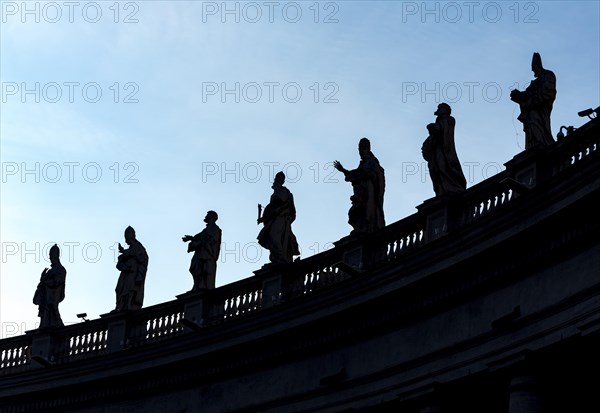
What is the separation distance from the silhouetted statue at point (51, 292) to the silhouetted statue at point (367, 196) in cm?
1420

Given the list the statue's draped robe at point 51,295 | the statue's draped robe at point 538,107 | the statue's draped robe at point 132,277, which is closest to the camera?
the statue's draped robe at point 538,107

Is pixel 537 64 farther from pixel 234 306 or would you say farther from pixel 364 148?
pixel 234 306

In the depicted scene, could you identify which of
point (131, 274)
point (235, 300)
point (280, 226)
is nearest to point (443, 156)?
point (280, 226)

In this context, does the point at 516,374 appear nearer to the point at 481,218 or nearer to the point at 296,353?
the point at 481,218

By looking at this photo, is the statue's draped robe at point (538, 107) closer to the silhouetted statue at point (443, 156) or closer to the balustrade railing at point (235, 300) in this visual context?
the silhouetted statue at point (443, 156)

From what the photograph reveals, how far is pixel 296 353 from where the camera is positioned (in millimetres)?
44562

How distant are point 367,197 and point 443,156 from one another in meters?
3.66

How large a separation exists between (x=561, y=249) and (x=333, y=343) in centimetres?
961

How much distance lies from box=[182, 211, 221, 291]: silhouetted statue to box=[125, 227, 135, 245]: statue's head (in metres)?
3.48

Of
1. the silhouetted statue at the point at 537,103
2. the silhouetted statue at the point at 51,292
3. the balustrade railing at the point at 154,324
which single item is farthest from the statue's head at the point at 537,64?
the silhouetted statue at the point at 51,292

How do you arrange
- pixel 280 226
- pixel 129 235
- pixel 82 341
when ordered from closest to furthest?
pixel 280 226
pixel 82 341
pixel 129 235

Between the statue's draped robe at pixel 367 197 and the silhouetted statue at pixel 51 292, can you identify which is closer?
the statue's draped robe at pixel 367 197

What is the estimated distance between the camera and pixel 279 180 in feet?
160

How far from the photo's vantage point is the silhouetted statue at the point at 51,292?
180 ft
